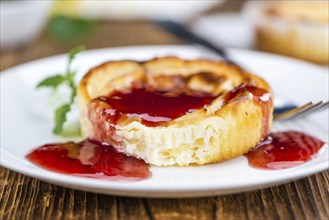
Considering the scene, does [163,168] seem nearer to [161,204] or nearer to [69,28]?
[161,204]

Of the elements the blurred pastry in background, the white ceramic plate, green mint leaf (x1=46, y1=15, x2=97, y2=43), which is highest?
the white ceramic plate

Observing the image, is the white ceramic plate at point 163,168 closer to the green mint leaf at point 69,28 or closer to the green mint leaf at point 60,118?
the green mint leaf at point 60,118

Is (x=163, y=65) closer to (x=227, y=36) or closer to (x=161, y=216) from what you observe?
(x=161, y=216)

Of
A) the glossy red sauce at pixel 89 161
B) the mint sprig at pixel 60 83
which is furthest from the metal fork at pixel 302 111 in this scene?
the mint sprig at pixel 60 83

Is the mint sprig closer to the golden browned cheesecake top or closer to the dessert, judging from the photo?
the dessert

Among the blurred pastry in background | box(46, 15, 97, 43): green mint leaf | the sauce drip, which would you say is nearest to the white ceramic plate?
the sauce drip

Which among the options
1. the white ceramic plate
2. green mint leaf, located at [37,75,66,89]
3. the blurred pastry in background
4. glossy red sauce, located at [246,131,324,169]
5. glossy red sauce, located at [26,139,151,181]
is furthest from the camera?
the blurred pastry in background

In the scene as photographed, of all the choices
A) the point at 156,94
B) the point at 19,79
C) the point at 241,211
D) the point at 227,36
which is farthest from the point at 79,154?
the point at 227,36

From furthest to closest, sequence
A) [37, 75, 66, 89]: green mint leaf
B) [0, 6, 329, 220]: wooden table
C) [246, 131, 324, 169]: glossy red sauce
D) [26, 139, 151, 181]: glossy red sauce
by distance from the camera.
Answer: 1. [37, 75, 66, 89]: green mint leaf
2. [246, 131, 324, 169]: glossy red sauce
3. [26, 139, 151, 181]: glossy red sauce
4. [0, 6, 329, 220]: wooden table
